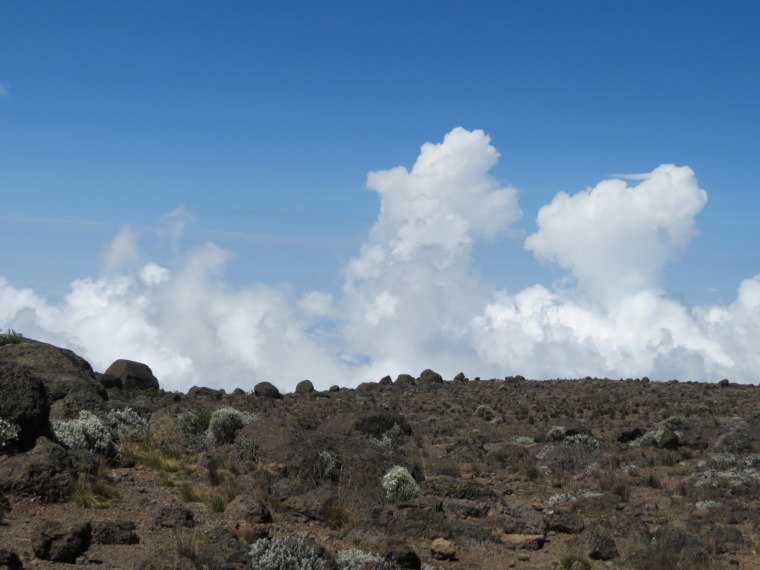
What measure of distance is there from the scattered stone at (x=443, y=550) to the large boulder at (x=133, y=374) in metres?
29.8

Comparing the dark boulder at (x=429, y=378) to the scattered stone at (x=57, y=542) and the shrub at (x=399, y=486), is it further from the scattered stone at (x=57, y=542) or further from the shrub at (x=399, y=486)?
the scattered stone at (x=57, y=542)

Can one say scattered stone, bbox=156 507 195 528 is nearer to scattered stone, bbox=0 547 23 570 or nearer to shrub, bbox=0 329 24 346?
scattered stone, bbox=0 547 23 570

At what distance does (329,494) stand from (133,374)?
29.0 meters

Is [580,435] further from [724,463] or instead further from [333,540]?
[333,540]

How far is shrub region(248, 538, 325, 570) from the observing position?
6936mm

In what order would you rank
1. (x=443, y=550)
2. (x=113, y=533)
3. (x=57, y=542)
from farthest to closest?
(x=443, y=550) < (x=113, y=533) < (x=57, y=542)

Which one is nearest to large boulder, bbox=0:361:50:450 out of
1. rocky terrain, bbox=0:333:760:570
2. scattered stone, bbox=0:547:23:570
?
rocky terrain, bbox=0:333:760:570

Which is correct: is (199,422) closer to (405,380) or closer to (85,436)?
(85,436)

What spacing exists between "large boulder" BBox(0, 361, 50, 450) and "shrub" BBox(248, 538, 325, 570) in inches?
171

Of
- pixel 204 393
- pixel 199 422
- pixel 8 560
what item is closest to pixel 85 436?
pixel 199 422

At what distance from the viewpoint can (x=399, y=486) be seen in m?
Result: 11.1

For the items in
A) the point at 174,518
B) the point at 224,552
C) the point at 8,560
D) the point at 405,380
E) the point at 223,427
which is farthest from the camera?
the point at 405,380

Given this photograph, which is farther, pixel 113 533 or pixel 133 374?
pixel 133 374

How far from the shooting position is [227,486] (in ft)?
32.6
